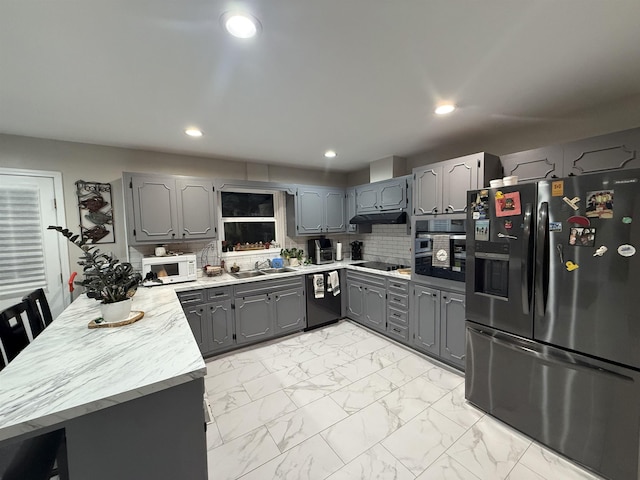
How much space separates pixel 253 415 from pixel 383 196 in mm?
2868

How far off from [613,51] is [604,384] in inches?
73.8

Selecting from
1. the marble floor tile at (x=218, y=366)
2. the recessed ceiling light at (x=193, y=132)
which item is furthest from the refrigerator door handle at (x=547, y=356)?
the recessed ceiling light at (x=193, y=132)

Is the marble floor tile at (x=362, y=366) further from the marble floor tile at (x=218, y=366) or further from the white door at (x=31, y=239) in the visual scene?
the white door at (x=31, y=239)

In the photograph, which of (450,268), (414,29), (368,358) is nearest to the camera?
(414,29)

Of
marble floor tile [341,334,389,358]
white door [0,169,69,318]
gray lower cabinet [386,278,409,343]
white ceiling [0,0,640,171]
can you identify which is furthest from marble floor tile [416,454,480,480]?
white door [0,169,69,318]

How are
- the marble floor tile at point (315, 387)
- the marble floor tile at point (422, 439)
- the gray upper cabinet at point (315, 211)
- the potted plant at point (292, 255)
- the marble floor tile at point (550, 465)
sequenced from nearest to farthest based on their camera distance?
the marble floor tile at point (550, 465) → the marble floor tile at point (422, 439) → the marble floor tile at point (315, 387) → the gray upper cabinet at point (315, 211) → the potted plant at point (292, 255)

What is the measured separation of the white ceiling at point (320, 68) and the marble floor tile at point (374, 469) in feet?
8.00

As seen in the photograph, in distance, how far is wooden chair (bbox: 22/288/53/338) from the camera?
180 cm

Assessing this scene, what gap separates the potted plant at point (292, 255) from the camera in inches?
159

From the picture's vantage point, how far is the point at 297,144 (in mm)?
2973

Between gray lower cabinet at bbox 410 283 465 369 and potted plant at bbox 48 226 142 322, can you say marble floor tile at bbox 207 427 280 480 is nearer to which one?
Answer: potted plant at bbox 48 226 142 322

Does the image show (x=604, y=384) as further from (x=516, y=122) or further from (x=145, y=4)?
(x=145, y=4)

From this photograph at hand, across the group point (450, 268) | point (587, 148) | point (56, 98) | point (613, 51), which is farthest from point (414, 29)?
point (56, 98)

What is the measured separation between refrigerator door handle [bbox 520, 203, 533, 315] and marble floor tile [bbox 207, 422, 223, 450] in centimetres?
234
